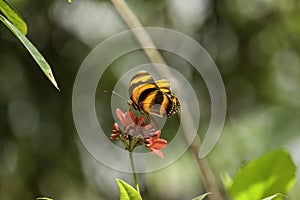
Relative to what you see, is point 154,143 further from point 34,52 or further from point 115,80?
point 115,80

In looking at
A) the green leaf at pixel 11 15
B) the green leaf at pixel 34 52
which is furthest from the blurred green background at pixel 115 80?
the green leaf at pixel 34 52

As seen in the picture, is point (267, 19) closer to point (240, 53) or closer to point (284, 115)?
point (240, 53)

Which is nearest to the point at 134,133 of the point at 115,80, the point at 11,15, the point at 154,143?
the point at 154,143

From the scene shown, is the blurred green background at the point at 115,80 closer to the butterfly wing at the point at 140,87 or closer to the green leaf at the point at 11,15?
the green leaf at the point at 11,15

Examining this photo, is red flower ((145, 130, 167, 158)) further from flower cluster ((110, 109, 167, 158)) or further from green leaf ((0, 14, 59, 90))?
green leaf ((0, 14, 59, 90))

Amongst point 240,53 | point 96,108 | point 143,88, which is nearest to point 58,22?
point 96,108
